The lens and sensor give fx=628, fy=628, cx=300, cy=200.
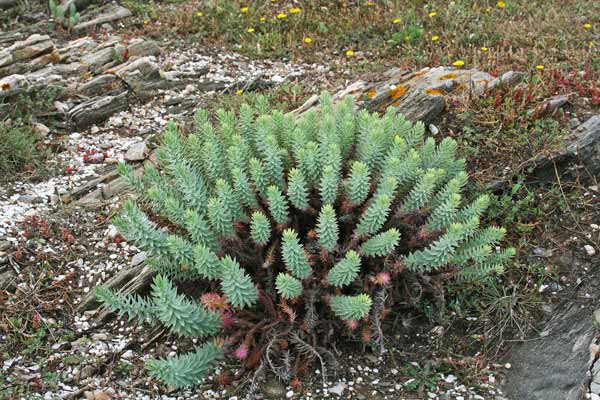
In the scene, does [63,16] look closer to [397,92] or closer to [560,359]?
[397,92]

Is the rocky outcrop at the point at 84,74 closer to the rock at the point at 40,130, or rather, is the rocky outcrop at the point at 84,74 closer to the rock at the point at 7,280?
the rock at the point at 40,130

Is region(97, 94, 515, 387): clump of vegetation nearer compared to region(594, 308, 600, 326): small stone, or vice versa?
region(97, 94, 515, 387): clump of vegetation

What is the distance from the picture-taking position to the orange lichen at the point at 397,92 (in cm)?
630

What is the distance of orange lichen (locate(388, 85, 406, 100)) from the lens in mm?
6305

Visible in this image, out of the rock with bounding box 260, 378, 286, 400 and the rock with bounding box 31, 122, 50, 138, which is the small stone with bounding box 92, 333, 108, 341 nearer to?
the rock with bounding box 260, 378, 286, 400

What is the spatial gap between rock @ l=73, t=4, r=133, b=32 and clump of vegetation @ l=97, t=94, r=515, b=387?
17.8 feet

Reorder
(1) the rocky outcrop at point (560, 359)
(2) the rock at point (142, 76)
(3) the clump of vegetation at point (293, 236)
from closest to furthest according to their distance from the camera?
(3) the clump of vegetation at point (293, 236) → (1) the rocky outcrop at point (560, 359) → (2) the rock at point (142, 76)

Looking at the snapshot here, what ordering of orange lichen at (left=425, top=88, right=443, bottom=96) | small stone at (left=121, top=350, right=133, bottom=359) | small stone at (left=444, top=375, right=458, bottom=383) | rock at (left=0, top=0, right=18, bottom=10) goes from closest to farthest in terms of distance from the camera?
small stone at (left=444, top=375, right=458, bottom=383) → small stone at (left=121, top=350, right=133, bottom=359) → orange lichen at (left=425, top=88, right=443, bottom=96) → rock at (left=0, top=0, right=18, bottom=10)

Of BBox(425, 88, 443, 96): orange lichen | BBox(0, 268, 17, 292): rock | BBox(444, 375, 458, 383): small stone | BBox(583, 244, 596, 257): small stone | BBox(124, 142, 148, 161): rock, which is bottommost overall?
BBox(444, 375, 458, 383): small stone

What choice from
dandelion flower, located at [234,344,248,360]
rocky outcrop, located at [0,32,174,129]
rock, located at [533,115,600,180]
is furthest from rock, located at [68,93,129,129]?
rock, located at [533,115,600,180]

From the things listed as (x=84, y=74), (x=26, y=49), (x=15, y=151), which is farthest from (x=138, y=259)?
(x=26, y=49)

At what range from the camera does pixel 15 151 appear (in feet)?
20.3

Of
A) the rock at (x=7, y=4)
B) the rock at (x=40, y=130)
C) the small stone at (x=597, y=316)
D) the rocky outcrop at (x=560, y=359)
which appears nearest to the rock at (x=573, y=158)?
the rocky outcrop at (x=560, y=359)

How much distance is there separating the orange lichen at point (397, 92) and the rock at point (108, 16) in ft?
17.0
